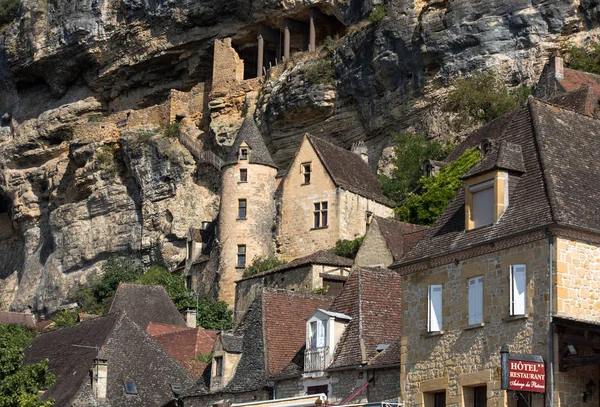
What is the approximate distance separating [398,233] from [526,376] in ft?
71.3

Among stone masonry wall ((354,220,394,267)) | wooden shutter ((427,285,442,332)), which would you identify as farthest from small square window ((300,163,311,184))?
wooden shutter ((427,285,442,332))

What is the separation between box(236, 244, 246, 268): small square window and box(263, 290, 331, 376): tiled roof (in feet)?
64.9

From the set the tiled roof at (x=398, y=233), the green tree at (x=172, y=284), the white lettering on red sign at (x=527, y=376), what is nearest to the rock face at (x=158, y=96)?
the green tree at (x=172, y=284)

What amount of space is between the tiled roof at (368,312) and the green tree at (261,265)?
20318 millimetres

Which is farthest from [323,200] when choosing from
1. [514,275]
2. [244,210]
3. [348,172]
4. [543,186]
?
[514,275]

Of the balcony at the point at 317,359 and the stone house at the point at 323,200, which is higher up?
the stone house at the point at 323,200

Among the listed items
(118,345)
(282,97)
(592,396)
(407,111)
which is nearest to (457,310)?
(592,396)

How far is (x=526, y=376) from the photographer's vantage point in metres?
21.8

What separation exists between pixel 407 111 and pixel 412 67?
188cm

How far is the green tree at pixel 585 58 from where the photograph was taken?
169 ft

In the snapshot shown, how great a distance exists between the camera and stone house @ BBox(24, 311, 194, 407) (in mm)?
35344

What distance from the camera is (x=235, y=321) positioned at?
159 ft

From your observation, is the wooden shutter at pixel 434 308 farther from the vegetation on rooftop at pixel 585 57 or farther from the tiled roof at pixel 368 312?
the vegetation on rooftop at pixel 585 57

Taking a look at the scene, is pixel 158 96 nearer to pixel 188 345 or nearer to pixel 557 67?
pixel 557 67
